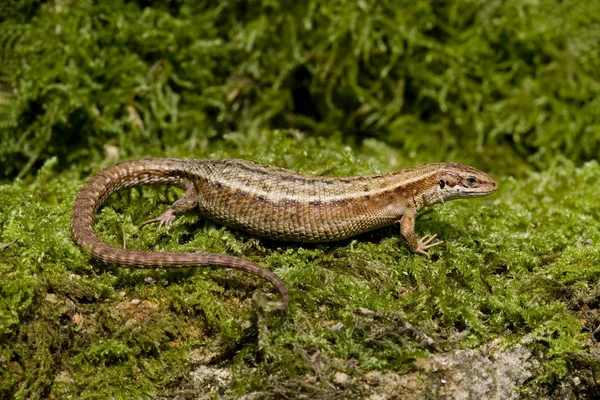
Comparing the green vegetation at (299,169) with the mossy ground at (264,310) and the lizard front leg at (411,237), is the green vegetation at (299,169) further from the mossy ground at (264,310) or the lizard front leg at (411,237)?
the lizard front leg at (411,237)

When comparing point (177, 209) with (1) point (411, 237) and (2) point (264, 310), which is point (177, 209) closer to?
(2) point (264, 310)

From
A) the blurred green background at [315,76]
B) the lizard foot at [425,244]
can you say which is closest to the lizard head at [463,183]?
the lizard foot at [425,244]

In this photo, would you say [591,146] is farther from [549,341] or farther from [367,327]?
[367,327]

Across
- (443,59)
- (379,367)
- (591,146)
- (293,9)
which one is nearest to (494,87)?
(443,59)

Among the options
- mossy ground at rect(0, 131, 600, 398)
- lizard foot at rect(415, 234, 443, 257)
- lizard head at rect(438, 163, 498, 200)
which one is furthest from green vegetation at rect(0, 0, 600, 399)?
lizard head at rect(438, 163, 498, 200)

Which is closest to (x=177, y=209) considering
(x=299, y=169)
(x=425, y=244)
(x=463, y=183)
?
(x=299, y=169)
